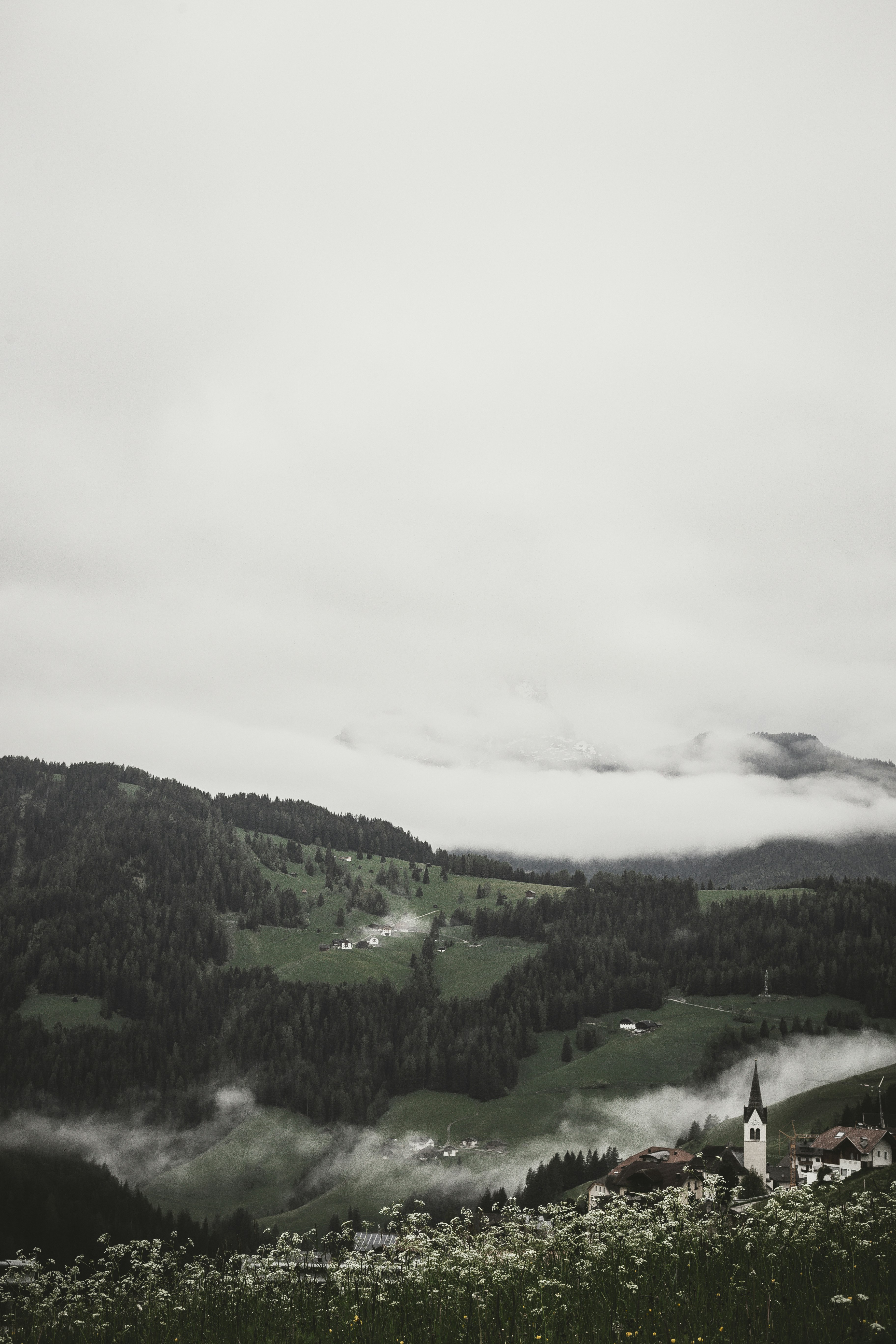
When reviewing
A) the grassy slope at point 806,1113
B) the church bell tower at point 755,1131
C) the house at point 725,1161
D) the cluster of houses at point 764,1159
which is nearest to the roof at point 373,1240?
the cluster of houses at point 764,1159

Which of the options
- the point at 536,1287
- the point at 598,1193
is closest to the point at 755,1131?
the point at 598,1193

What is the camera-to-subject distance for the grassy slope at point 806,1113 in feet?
539

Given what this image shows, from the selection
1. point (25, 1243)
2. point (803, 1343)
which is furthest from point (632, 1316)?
point (25, 1243)

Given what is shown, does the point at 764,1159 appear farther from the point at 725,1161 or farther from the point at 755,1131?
the point at 725,1161

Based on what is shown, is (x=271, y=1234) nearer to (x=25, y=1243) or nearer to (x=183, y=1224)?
(x=183, y=1224)

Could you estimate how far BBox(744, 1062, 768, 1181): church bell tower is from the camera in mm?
129375

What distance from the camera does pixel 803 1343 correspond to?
1191 centimetres

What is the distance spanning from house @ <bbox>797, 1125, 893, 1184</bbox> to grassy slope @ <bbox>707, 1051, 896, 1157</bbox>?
36313 mm

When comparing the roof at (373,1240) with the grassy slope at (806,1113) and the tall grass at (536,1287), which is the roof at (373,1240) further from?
the grassy slope at (806,1113)

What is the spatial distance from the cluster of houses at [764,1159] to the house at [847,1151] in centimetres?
7

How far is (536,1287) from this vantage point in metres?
15.4

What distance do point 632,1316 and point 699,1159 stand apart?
Result: 97.2m

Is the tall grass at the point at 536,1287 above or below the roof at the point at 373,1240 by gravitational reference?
above

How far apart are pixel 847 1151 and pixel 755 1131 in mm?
17310
